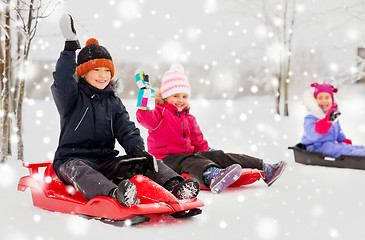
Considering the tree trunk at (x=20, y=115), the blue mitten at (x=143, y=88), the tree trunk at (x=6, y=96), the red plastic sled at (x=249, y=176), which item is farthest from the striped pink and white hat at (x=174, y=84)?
the tree trunk at (x=6, y=96)

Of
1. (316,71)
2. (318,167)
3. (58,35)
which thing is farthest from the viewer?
(316,71)

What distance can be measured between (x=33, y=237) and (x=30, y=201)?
0.98 m

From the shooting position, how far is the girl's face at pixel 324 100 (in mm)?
5340

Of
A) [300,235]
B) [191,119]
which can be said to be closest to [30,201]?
[191,119]

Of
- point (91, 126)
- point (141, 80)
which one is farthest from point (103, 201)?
point (141, 80)

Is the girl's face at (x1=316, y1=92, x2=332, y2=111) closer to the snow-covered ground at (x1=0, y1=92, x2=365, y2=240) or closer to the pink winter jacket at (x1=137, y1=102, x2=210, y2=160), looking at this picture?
the snow-covered ground at (x1=0, y1=92, x2=365, y2=240)

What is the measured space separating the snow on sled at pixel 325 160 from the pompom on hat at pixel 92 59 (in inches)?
119

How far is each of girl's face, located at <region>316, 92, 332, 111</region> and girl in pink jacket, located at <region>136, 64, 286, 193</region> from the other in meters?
1.77

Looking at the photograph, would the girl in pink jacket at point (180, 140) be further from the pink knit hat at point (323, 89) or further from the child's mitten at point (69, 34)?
the pink knit hat at point (323, 89)

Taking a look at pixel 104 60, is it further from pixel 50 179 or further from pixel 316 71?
pixel 316 71

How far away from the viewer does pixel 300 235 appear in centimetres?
244

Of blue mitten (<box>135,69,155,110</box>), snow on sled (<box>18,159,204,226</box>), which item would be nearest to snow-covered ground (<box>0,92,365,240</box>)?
snow on sled (<box>18,159,204,226</box>)

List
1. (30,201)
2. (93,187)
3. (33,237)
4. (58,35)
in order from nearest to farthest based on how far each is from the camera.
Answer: (33,237), (93,187), (30,201), (58,35)

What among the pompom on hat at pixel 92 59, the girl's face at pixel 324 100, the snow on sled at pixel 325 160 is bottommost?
the snow on sled at pixel 325 160
